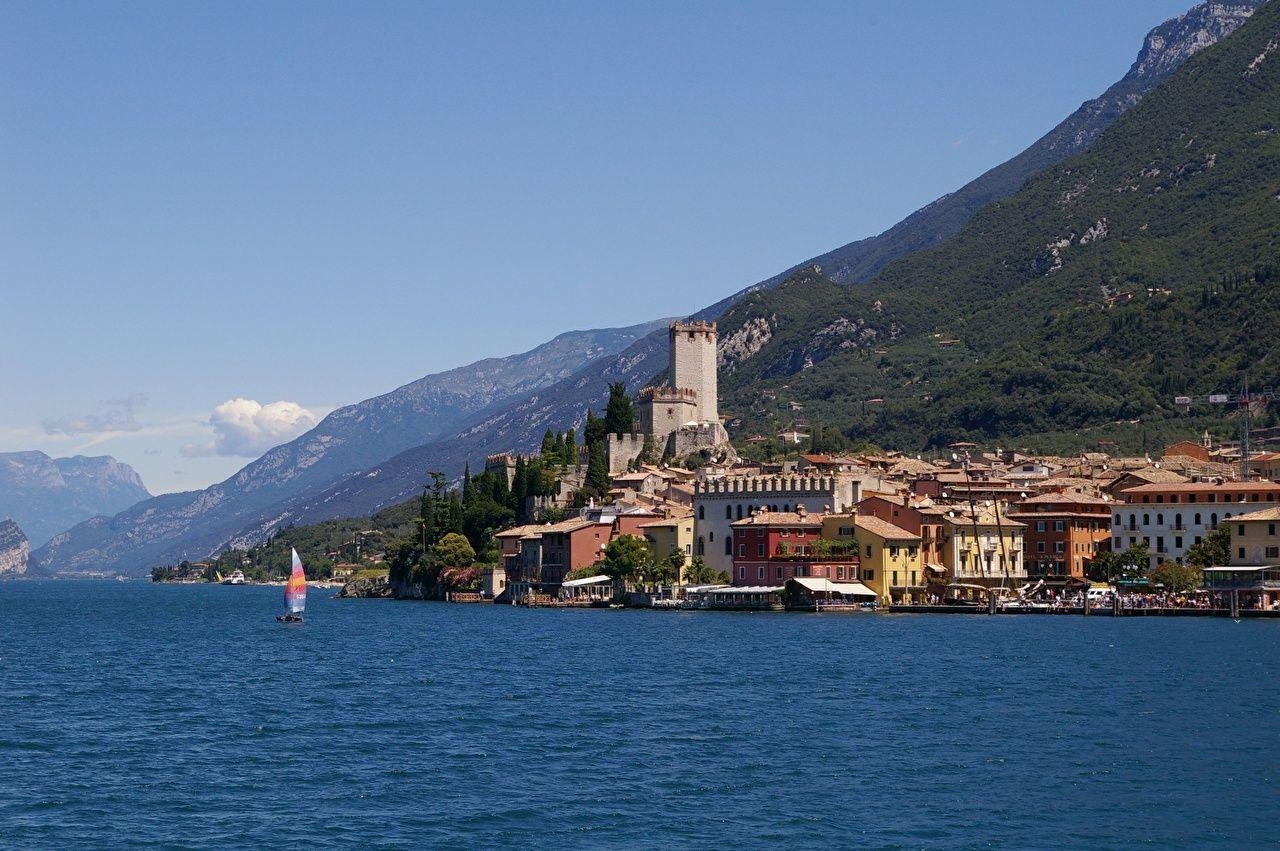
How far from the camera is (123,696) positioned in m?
59.9

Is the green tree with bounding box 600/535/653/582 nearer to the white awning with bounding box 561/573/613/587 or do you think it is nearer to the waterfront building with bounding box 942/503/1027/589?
the white awning with bounding box 561/573/613/587

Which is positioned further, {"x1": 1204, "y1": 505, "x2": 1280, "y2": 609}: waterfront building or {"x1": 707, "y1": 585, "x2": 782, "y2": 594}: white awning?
{"x1": 707, "y1": 585, "x2": 782, "y2": 594}: white awning

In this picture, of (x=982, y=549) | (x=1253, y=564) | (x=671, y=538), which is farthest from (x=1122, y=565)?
(x=671, y=538)

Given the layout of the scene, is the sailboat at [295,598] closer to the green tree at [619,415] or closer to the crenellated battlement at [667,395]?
the green tree at [619,415]

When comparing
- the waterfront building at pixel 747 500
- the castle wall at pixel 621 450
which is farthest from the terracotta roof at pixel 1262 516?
the castle wall at pixel 621 450

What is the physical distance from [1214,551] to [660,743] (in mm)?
63324

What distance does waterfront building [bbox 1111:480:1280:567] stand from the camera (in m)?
106

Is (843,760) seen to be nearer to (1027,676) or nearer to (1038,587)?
(1027,676)

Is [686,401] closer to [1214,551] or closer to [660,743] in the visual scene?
[1214,551]

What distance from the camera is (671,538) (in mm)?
117500

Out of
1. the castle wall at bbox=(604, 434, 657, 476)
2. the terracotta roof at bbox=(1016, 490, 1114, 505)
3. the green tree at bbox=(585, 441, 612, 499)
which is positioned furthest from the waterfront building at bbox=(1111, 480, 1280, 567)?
the castle wall at bbox=(604, 434, 657, 476)

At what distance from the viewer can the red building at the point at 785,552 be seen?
103875mm

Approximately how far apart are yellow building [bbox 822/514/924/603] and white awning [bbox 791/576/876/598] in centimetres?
66

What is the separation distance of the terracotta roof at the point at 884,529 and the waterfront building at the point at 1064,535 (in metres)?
11.4
